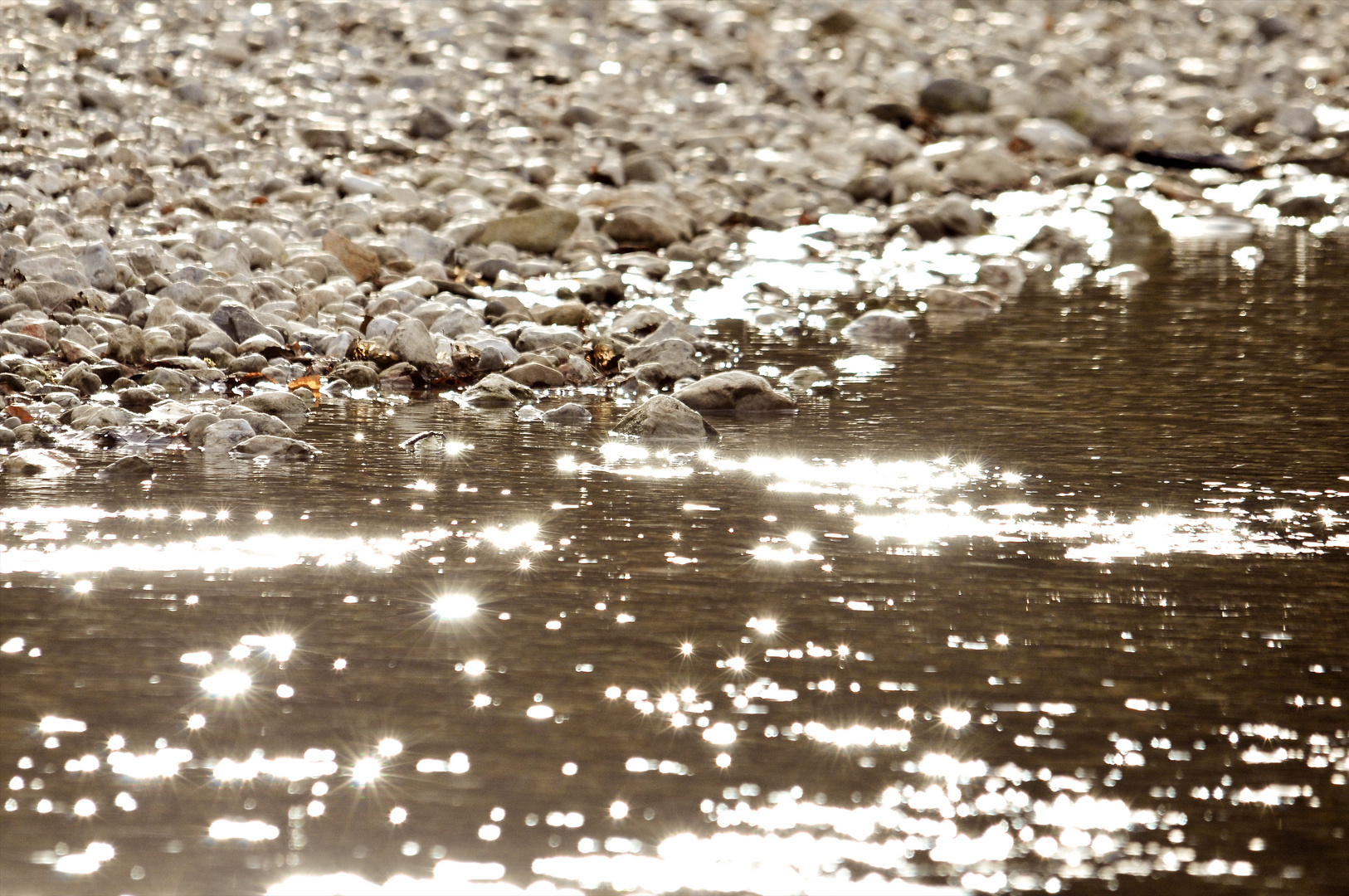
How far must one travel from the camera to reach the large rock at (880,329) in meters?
6.62

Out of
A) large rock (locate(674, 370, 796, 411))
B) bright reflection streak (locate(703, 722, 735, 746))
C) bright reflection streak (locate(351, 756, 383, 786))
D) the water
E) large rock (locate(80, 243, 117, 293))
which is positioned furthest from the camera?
large rock (locate(80, 243, 117, 293))

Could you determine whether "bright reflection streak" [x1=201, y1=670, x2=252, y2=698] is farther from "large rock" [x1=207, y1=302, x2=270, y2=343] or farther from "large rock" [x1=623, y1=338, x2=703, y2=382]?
"large rock" [x1=207, y1=302, x2=270, y2=343]

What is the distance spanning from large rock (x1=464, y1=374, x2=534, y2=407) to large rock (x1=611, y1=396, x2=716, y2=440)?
648mm

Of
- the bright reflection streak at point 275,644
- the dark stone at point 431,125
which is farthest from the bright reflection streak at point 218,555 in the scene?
the dark stone at point 431,125

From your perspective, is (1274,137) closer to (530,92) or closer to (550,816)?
(530,92)

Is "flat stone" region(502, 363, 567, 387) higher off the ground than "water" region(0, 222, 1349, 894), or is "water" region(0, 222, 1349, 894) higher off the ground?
"flat stone" region(502, 363, 567, 387)

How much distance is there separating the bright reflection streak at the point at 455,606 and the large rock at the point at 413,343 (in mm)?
2632

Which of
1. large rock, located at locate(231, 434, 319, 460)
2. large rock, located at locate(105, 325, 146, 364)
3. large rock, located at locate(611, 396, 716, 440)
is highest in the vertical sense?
large rock, located at locate(105, 325, 146, 364)

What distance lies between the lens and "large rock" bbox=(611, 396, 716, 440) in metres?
4.78

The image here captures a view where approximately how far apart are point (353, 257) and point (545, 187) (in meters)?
3.22

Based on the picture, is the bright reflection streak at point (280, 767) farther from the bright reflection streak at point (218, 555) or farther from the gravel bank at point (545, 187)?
the gravel bank at point (545, 187)

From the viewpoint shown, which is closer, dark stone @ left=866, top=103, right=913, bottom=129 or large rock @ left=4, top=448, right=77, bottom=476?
large rock @ left=4, top=448, right=77, bottom=476

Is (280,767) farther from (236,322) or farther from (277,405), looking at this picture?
(236,322)

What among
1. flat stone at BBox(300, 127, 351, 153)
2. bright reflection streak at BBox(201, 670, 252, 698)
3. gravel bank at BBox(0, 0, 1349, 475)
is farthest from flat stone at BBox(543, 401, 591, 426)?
flat stone at BBox(300, 127, 351, 153)
